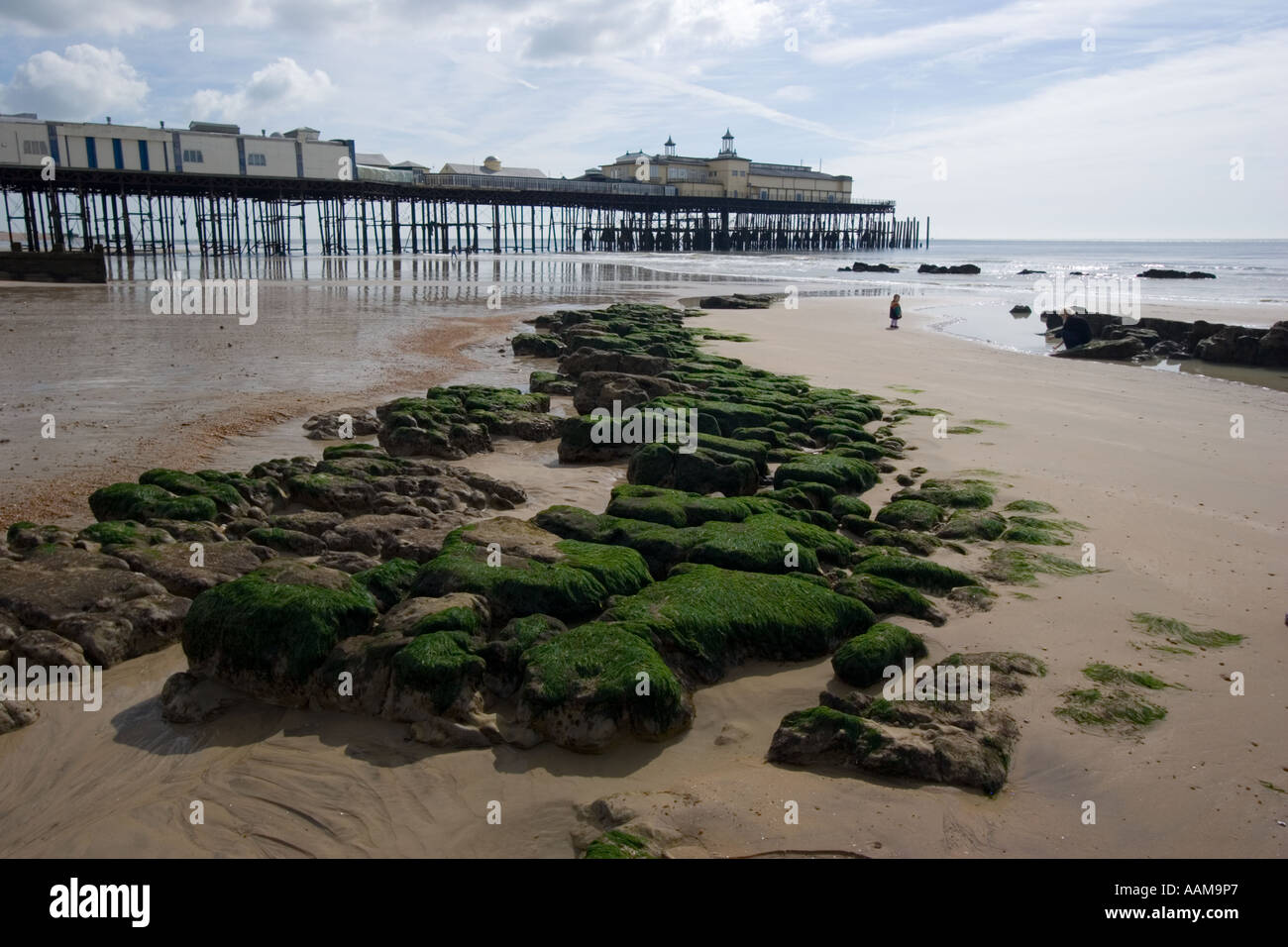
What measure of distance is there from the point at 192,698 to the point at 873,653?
176 inches

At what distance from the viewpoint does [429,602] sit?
6359mm

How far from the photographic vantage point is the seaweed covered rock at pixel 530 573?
6.72 meters

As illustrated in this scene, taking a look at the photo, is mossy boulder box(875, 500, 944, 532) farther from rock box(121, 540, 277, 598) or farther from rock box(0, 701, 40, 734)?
rock box(0, 701, 40, 734)

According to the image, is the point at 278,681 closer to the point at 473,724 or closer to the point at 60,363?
the point at 473,724

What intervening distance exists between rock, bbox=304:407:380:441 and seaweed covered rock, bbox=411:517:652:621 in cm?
606

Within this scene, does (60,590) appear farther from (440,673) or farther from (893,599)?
(893,599)

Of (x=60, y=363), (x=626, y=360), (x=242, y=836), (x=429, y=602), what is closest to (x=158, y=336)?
(x=60, y=363)

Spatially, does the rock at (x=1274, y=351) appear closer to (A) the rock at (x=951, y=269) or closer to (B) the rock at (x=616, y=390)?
(B) the rock at (x=616, y=390)

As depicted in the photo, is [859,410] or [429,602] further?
[859,410]

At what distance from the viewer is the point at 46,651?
5934mm

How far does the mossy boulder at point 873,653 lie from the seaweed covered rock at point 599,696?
3.92 ft

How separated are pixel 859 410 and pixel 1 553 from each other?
12.1m

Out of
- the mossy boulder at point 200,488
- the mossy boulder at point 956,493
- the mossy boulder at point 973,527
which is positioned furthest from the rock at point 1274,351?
the mossy boulder at point 200,488

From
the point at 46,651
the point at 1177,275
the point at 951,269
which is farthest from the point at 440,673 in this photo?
the point at 951,269
